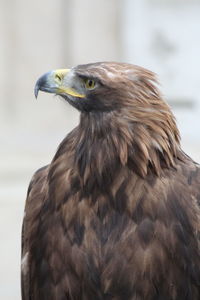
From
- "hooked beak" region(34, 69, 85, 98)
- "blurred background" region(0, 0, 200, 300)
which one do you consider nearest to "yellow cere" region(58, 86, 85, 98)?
"hooked beak" region(34, 69, 85, 98)

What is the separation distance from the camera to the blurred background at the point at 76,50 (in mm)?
11391

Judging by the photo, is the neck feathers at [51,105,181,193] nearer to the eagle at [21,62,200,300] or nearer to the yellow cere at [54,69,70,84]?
the eagle at [21,62,200,300]

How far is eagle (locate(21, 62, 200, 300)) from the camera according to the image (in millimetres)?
4441

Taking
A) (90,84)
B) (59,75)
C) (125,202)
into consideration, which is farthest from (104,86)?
(125,202)

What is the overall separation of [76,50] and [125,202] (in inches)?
277

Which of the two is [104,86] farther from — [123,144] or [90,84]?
[123,144]

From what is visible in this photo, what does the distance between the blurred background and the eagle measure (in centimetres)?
649

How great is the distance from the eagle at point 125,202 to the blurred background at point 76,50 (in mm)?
6494

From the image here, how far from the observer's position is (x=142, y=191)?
4.51m

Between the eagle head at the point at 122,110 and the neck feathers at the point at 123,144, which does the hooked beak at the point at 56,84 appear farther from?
the neck feathers at the point at 123,144

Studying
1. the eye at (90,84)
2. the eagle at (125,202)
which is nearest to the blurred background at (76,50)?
the eagle at (125,202)

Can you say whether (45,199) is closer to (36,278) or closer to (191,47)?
(36,278)

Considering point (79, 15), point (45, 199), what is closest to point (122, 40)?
point (79, 15)

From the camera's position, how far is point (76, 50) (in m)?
11.4
